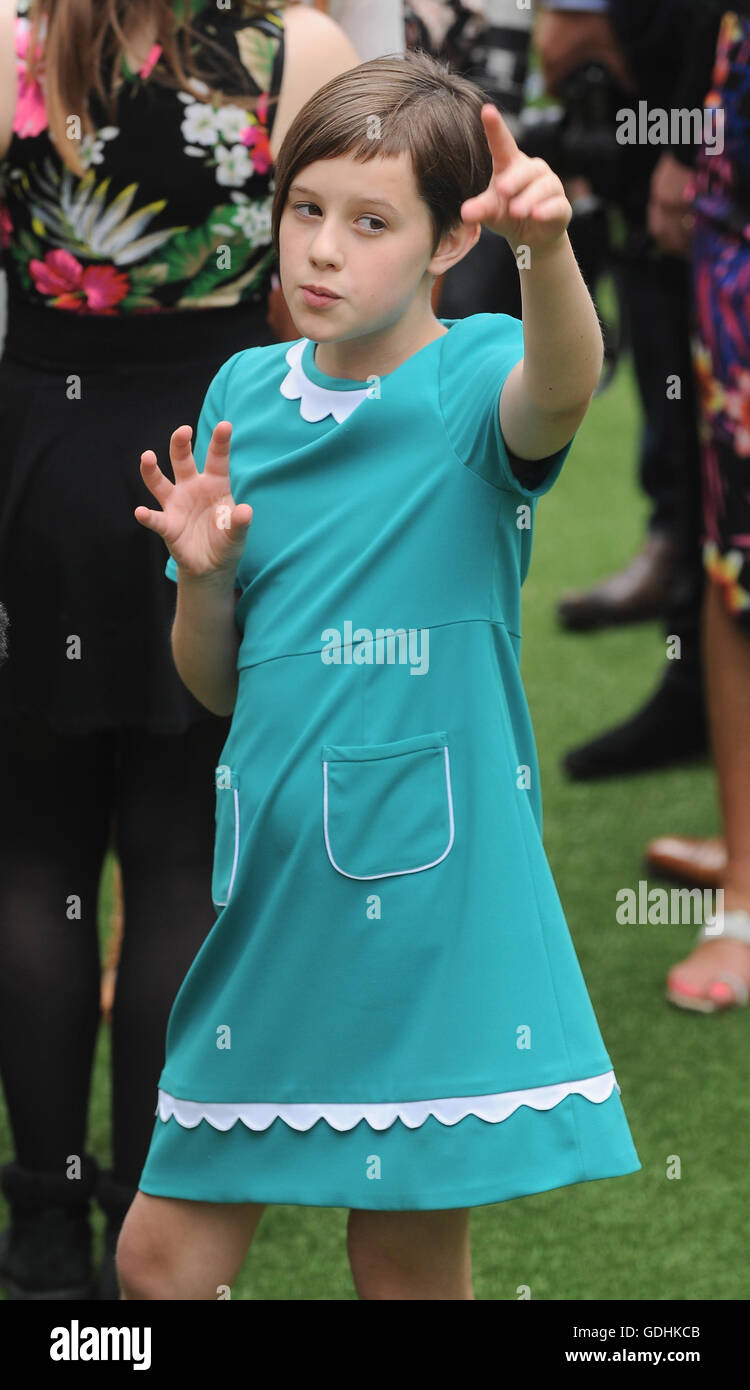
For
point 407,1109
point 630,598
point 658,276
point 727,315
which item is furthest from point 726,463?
point 630,598

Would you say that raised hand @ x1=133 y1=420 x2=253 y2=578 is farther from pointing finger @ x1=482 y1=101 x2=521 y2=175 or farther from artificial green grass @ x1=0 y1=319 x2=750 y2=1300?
artificial green grass @ x1=0 y1=319 x2=750 y2=1300

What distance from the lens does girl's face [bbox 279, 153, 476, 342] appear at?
1.40 metres

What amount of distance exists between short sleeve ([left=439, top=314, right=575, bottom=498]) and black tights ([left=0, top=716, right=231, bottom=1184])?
56 cm

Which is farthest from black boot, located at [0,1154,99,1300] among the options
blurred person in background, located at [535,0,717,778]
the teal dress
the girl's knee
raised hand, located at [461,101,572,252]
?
blurred person in background, located at [535,0,717,778]

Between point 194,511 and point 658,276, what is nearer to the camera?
point 194,511

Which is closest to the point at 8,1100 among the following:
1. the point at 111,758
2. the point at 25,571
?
the point at 111,758

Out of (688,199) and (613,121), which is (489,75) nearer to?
(688,199)

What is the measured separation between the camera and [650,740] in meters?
3.78

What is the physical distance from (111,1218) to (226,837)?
66 centimetres

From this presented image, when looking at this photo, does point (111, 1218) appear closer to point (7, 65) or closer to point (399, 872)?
point (399, 872)

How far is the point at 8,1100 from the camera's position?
2033 mm

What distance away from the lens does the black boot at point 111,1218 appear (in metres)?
1.98

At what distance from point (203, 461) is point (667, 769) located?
7.76 ft

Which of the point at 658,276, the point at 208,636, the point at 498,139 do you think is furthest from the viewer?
the point at 658,276
